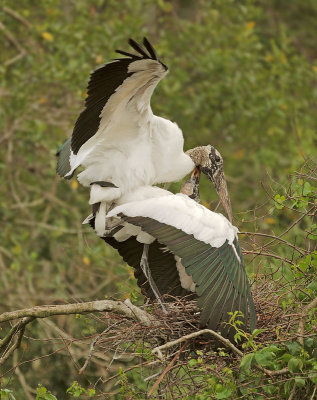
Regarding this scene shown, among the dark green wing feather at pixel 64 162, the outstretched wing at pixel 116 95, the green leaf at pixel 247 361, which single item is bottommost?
the green leaf at pixel 247 361

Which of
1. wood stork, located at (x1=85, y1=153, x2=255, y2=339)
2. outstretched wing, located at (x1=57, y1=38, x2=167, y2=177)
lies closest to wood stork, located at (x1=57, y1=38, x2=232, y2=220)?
outstretched wing, located at (x1=57, y1=38, x2=167, y2=177)

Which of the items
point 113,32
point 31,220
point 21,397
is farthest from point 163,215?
point 113,32

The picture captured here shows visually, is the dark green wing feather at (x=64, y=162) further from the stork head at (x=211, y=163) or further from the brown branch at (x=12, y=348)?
the brown branch at (x=12, y=348)

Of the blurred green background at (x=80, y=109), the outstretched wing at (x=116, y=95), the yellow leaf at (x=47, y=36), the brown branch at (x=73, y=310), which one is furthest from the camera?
the yellow leaf at (x=47, y=36)

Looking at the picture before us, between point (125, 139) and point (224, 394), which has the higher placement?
point (125, 139)

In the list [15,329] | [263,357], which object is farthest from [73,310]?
[263,357]

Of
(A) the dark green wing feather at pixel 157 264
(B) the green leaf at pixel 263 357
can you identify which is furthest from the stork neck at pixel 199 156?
(B) the green leaf at pixel 263 357

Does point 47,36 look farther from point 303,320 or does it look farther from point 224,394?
point 224,394

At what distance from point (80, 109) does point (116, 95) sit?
2.76 metres

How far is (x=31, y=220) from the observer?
7547 millimetres

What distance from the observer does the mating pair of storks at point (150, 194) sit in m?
4.20

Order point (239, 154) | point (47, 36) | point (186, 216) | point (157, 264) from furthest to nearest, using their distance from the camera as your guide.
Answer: point (239, 154)
point (47, 36)
point (157, 264)
point (186, 216)

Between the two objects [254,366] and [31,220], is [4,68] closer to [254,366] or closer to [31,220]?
[31,220]

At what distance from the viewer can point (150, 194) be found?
15.4 ft
